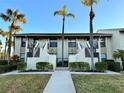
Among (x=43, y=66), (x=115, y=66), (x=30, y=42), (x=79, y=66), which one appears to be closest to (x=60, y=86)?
(x=43, y=66)

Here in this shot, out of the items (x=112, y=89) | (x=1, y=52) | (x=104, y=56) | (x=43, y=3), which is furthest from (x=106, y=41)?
(x=1, y=52)

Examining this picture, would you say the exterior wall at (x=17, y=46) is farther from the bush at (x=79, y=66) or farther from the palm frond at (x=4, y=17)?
the bush at (x=79, y=66)

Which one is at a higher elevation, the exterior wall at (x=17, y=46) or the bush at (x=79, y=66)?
the exterior wall at (x=17, y=46)

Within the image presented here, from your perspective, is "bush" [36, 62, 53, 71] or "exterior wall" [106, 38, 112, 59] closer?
"bush" [36, 62, 53, 71]

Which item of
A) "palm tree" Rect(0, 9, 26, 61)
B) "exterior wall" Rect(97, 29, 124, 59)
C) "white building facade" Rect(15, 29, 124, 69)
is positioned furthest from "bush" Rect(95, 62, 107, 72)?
"palm tree" Rect(0, 9, 26, 61)

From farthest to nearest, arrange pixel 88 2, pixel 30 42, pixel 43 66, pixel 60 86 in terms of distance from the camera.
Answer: pixel 30 42 → pixel 43 66 → pixel 88 2 → pixel 60 86

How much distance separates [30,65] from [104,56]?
42.8ft

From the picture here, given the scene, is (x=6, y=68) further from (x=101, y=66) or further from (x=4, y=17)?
(x=101, y=66)

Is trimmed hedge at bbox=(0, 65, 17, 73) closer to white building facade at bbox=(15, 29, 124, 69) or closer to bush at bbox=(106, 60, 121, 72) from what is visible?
white building facade at bbox=(15, 29, 124, 69)

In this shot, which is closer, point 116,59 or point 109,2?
point 109,2

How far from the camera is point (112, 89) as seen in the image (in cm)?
1099

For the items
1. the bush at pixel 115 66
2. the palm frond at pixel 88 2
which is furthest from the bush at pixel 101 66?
the palm frond at pixel 88 2

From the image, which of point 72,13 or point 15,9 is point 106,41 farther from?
point 15,9

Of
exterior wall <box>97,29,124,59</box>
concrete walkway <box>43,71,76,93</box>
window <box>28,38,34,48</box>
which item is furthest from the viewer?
window <box>28,38,34,48</box>
